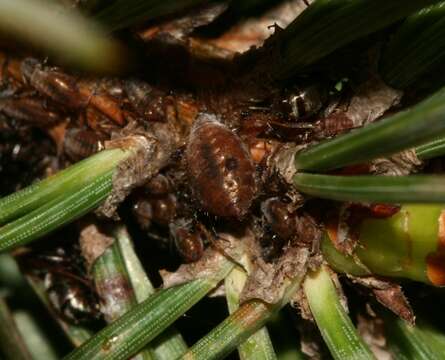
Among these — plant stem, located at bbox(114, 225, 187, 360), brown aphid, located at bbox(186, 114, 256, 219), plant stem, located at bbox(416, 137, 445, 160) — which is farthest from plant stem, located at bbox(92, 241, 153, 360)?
plant stem, located at bbox(416, 137, 445, 160)

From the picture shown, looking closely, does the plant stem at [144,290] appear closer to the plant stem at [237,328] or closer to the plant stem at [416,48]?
the plant stem at [237,328]

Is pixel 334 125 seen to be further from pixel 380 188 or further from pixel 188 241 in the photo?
pixel 380 188

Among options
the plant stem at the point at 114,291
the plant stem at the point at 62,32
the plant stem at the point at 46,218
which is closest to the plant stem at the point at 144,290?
the plant stem at the point at 114,291

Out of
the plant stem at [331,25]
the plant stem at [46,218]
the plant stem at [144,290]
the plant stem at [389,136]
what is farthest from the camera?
the plant stem at [144,290]

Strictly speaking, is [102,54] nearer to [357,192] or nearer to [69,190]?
[69,190]

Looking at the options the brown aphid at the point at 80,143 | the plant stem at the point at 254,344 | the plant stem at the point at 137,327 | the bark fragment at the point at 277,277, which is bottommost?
the plant stem at the point at 254,344

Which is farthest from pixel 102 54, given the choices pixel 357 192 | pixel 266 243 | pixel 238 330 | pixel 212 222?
pixel 357 192

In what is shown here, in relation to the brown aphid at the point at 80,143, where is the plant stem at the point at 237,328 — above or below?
below
